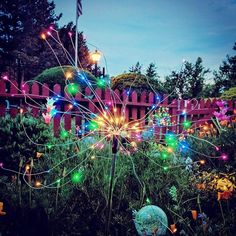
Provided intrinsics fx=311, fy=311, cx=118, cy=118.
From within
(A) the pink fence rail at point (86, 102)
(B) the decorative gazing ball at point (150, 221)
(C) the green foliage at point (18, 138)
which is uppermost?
(A) the pink fence rail at point (86, 102)

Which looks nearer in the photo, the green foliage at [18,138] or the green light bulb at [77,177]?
the green light bulb at [77,177]

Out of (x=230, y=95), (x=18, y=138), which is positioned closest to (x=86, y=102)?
(x=18, y=138)

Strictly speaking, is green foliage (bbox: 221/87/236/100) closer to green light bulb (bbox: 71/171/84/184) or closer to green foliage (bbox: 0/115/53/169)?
green foliage (bbox: 0/115/53/169)

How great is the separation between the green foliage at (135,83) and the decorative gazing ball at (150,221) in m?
6.58

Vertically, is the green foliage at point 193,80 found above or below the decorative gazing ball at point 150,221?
above

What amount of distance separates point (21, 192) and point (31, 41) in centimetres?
2703

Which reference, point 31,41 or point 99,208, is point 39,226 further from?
point 31,41

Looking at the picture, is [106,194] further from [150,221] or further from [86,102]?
[86,102]

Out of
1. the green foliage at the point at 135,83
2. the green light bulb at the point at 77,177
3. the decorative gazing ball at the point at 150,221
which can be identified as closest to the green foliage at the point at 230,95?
the green foliage at the point at 135,83

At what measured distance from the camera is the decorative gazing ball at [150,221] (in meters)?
2.71

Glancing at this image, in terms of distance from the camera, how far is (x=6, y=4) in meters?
28.8

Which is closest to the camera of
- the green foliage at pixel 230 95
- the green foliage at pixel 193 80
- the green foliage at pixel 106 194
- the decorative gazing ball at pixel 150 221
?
the decorative gazing ball at pixel 150 221

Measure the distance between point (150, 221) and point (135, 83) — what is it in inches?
270

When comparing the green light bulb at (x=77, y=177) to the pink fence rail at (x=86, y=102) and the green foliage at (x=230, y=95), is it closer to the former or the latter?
the pink fence rail at (x=86, y=102)
